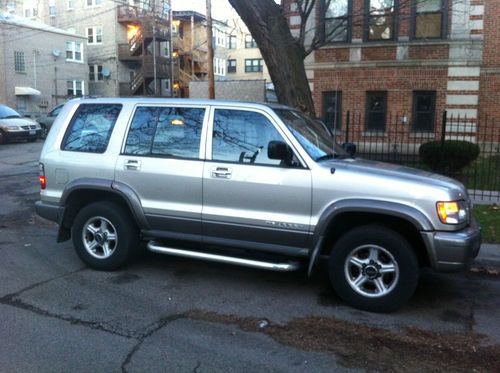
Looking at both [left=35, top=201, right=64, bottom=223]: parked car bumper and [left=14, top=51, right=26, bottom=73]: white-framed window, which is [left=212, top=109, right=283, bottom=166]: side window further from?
[left=14, top=51, right=26, bottom=73]: white-framed window

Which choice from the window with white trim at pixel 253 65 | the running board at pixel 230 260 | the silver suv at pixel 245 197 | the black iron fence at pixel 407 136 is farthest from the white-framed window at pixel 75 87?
the running board at pixel 230 260

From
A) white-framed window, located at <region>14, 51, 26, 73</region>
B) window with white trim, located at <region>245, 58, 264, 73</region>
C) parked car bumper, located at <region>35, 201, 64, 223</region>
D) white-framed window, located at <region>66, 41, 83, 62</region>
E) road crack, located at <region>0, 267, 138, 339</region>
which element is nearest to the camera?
road crack, located at <region>0, 267, 138, 339</region>

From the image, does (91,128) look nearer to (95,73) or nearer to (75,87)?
(75,87)

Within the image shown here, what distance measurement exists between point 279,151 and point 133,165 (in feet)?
5.47

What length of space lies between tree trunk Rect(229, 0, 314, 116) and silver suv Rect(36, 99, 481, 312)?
3.41 metres

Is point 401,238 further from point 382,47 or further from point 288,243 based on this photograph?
point 382,47

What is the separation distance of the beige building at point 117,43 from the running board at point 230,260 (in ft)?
124

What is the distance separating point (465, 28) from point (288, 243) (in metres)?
14.0

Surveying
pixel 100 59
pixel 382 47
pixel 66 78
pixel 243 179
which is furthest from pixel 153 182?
pixel 100 59

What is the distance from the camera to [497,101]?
55.1 feet

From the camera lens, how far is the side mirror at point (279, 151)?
4797 millimetres

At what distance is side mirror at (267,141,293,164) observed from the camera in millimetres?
4797

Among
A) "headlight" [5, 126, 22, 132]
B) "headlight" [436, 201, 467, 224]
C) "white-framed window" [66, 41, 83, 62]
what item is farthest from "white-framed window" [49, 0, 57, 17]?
"headlight" [436, 201, 467, 224]

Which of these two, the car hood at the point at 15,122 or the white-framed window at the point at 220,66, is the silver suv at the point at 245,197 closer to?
the car hood at the point at 15,122
